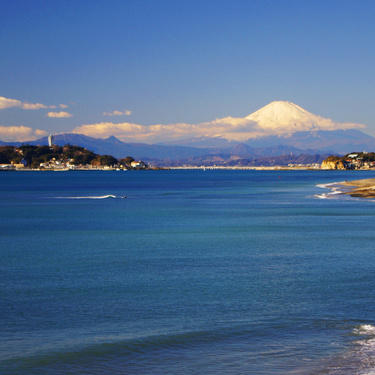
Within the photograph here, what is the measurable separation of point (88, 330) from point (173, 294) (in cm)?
405

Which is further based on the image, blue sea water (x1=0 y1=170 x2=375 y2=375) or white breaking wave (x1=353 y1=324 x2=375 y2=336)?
white breaking wave (x1=353 y1=324 x2=375 y2=336)

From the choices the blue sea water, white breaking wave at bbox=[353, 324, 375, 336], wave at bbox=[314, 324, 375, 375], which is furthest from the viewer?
white breaking wave at bbox=[353, 324, 375, 336]

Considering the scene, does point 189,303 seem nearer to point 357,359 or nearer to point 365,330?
point 365,330

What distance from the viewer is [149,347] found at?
40.0 feet

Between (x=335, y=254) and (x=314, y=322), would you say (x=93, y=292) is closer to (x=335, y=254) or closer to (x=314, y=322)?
(x=314, y=322)

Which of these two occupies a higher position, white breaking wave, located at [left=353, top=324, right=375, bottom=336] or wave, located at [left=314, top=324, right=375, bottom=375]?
white breaking wave, located at [left=353, top=324, right=375, bottom=336]

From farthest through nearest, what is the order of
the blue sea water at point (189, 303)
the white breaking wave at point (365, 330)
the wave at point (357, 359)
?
the white breaking wave at point (365, 330) < the blue sea water at point (189, 303) < the wave at point (357, 359)

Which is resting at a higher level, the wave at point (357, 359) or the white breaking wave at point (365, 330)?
the white breaking wave at point (365, 330)

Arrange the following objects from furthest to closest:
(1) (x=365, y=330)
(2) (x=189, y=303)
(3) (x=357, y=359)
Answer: (2) (x=189, y=303)
(1) (x=365, y=330)
(3) (x=357, y=359)

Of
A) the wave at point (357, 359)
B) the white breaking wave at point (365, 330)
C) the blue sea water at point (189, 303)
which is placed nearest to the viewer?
the wave at point (357, 359)

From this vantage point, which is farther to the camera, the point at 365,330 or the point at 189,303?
the point at 189,303

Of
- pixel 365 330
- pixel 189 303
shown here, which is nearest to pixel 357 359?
pixel 365 330

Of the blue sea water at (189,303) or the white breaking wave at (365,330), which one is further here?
the white breaking wave at (365,330)

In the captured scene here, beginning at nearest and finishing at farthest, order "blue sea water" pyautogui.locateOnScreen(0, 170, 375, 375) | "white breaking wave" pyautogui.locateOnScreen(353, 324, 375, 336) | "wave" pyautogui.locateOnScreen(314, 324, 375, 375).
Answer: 1. "wave" pyautogui.locateOnScreen(314, 324, 375, 375)
2. "blue sea water" pyautogui.locateOnScreen(0, 170, 375, 375)
3. "white breaking wave" pyautogui.locateOnScreen(353, 324, 375, 336)
